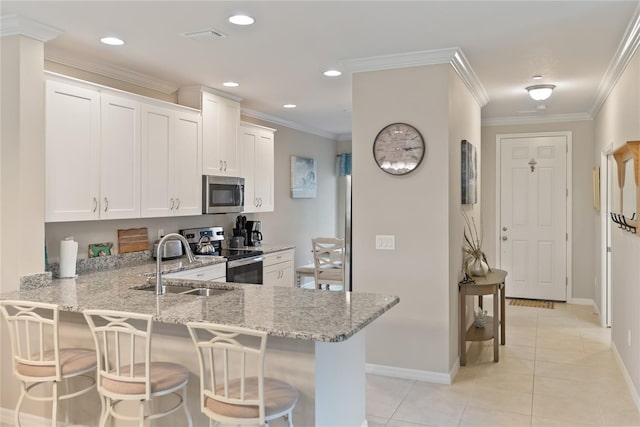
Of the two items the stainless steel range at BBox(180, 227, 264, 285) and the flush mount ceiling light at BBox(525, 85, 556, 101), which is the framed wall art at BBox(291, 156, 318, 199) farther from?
the flush mount ceiling light at BBox(525, 85, 556, 101)

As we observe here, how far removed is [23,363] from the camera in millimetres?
2691

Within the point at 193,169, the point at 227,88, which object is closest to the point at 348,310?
the point at 193,169

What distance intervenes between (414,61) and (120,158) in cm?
246

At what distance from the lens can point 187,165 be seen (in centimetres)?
468

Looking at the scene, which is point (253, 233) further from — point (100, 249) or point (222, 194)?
point (100, 249)

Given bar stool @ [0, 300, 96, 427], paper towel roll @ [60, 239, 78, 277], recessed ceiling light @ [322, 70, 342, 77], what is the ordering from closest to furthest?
bar stool @ [0, 300, 96, 427], paper towel roll @ [60, 239, 78, 277], recessed ceiling light @ [322, 70, 342, 77]

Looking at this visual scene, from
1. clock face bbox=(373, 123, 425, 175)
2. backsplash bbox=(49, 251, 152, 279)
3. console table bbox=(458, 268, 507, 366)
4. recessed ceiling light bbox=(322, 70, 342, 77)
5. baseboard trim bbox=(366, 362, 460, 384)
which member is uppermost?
recessed ceiling light bbox=(322, 70, 342, 77)

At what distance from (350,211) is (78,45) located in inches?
97.6

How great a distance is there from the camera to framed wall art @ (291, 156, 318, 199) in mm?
7391

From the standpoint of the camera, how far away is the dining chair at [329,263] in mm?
5812

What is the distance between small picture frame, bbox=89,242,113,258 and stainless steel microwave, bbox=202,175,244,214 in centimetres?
100

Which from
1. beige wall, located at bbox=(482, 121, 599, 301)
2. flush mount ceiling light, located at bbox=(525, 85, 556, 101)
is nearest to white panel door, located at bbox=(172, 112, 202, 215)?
flush mount ceiling light, located at bbox=(525, 85, 556, 101)

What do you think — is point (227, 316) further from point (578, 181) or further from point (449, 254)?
point (578, 181)

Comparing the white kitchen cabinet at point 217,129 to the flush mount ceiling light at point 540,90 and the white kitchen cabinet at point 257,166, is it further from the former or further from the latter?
the flush mount ceiling light at point 540,90
